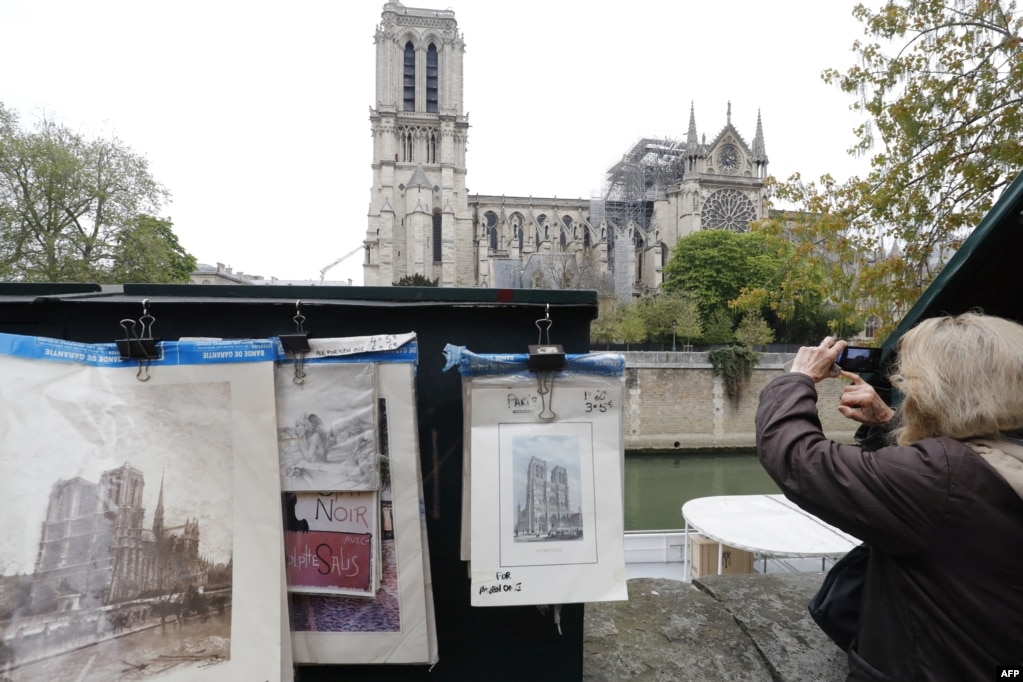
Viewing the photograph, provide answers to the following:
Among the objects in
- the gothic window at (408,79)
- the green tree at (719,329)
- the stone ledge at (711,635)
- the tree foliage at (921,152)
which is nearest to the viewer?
the stone ledge at (711,635)

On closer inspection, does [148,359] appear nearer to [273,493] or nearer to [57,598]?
[273,493]

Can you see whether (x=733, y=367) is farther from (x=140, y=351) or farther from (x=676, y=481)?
(x=140, y=351)

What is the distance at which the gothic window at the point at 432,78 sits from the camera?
153 ft

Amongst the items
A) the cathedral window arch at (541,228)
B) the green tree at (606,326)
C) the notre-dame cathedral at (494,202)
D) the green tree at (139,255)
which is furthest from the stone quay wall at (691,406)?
the cathedral window arch at (541,228)

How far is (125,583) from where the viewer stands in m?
1.17

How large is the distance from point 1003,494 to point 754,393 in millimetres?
22818

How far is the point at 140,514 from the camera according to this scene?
118cm

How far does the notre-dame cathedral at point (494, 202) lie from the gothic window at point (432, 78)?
0.08 metres

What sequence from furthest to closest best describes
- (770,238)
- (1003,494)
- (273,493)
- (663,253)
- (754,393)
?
(663,253) < (754,393) < (770,238) < (273,493) < (1003,494)

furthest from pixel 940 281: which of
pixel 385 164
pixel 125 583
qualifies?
pixel 385 164

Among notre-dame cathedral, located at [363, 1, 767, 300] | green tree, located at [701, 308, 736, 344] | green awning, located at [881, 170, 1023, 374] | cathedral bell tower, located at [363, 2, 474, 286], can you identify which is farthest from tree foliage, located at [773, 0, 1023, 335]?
cathedral bell tower, located at [363, 2, 474, 286]

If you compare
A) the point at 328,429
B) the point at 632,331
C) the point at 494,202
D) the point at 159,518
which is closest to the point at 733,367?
the point at 632,331

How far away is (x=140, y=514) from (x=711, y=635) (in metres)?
1.60

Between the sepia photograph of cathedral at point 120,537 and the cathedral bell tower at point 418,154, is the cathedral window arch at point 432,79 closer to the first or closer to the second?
the cathedral bell tower at point 418,154
